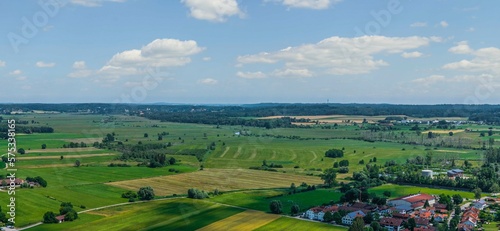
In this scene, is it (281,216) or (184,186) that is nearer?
(281,216)

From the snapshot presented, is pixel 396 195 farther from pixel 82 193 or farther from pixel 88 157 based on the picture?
pixel 88 157

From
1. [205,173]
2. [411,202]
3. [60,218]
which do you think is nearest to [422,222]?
[411,202]

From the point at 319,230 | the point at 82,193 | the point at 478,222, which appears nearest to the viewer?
the point at 319,230

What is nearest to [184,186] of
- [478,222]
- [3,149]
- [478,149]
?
[478,222]

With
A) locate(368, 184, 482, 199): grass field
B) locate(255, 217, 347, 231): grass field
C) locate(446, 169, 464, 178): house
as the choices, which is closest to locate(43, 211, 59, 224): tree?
Result: locate(255, 217, 347, 231): grass field

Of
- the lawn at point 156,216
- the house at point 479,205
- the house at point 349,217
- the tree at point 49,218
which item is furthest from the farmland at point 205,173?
the house at point 479,205
